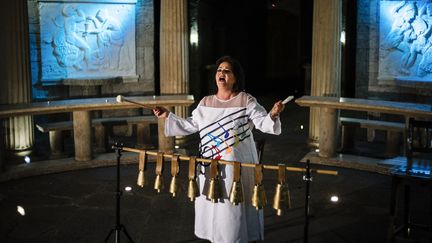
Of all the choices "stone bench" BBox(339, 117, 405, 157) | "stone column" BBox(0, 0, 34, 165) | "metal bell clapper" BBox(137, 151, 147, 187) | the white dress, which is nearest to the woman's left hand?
the white dress

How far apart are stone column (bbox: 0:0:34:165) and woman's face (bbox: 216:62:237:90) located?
539cm

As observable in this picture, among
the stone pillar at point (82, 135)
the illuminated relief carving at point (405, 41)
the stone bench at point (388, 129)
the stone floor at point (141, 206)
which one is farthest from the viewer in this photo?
the illuminated relief carving at point (405, 41)

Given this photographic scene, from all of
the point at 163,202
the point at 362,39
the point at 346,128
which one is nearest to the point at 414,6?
the point at 362,39

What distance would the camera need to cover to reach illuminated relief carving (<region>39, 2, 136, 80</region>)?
1170 centimetres

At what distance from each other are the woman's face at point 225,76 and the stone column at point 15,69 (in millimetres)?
5387

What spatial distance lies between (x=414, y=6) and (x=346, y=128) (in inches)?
114

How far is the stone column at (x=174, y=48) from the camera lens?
10922 mm

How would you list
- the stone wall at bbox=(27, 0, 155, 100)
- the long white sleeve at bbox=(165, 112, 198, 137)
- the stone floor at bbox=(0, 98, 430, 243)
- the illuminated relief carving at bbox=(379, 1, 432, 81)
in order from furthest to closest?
the stone wall at bbox=(27, 0, 155, 100) → the illuminated relief carving at bbox=(379, 1, 432, 81) → the stone floor at bbox=(0, 98, 430, 243) → the long white sleeve at bbox=(165, 112, 198, 137)

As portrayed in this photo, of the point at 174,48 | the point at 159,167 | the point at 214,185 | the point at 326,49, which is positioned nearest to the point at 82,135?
the point at 174,48

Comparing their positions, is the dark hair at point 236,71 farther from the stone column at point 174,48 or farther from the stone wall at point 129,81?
the stone wall at point 129,81

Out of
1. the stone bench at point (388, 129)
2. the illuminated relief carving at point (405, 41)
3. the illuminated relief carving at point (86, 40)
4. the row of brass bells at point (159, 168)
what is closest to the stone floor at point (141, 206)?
the stone bench at point (388, 129)

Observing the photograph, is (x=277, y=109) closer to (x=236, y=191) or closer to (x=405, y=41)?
(x=236, y=191)

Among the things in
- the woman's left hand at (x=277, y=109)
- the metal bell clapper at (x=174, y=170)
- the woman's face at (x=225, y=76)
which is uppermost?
the woman's face at (x=225, y=76)

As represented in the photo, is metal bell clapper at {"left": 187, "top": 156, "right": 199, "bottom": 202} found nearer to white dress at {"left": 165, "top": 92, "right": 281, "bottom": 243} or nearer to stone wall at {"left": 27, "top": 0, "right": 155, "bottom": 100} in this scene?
white dress at {"left": 165, "top": 92, "right": 281, "bottom": 243}
